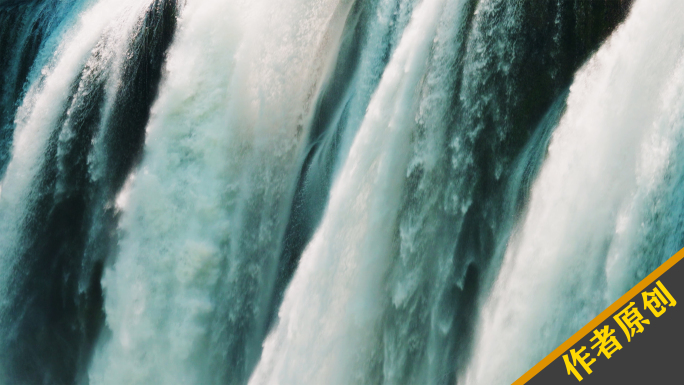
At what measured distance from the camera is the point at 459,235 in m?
5.94

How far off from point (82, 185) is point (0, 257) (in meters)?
2.38

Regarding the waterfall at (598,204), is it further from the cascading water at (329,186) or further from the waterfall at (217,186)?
the waterfall at (217,186)

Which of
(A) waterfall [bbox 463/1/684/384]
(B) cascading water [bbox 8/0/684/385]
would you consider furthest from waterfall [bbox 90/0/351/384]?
(A) waterfall [bbox 463/1/684/384]

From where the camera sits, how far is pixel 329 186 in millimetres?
7434

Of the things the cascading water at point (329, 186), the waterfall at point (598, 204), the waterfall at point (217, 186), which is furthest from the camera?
the waterfall at point (217, 186)

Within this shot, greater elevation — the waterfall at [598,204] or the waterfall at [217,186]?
the waterfall at [217,186]

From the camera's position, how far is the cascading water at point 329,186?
5.00 metres

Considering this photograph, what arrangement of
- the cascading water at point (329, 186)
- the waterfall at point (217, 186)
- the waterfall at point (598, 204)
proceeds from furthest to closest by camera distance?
the waterfall at point (217, 186) < the cascading water at point (329, 186) < the waterfall at point (598, 204)

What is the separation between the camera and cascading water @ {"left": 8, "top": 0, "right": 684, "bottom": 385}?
5004 millimetres

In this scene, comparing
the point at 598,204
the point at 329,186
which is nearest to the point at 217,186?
the point at 329,186

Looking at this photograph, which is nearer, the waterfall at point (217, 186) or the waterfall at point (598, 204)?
the waterfall at point (598, 204)

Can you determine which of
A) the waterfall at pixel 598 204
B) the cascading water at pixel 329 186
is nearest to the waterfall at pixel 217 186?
the cascading water at pixel 329 186

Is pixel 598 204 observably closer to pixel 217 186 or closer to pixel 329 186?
pixel 329 186

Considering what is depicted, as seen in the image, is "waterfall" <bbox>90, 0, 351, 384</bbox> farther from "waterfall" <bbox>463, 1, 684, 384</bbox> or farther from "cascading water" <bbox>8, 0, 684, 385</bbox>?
"waterfall" <bbox>463, 1, 684, 384</bbox>
